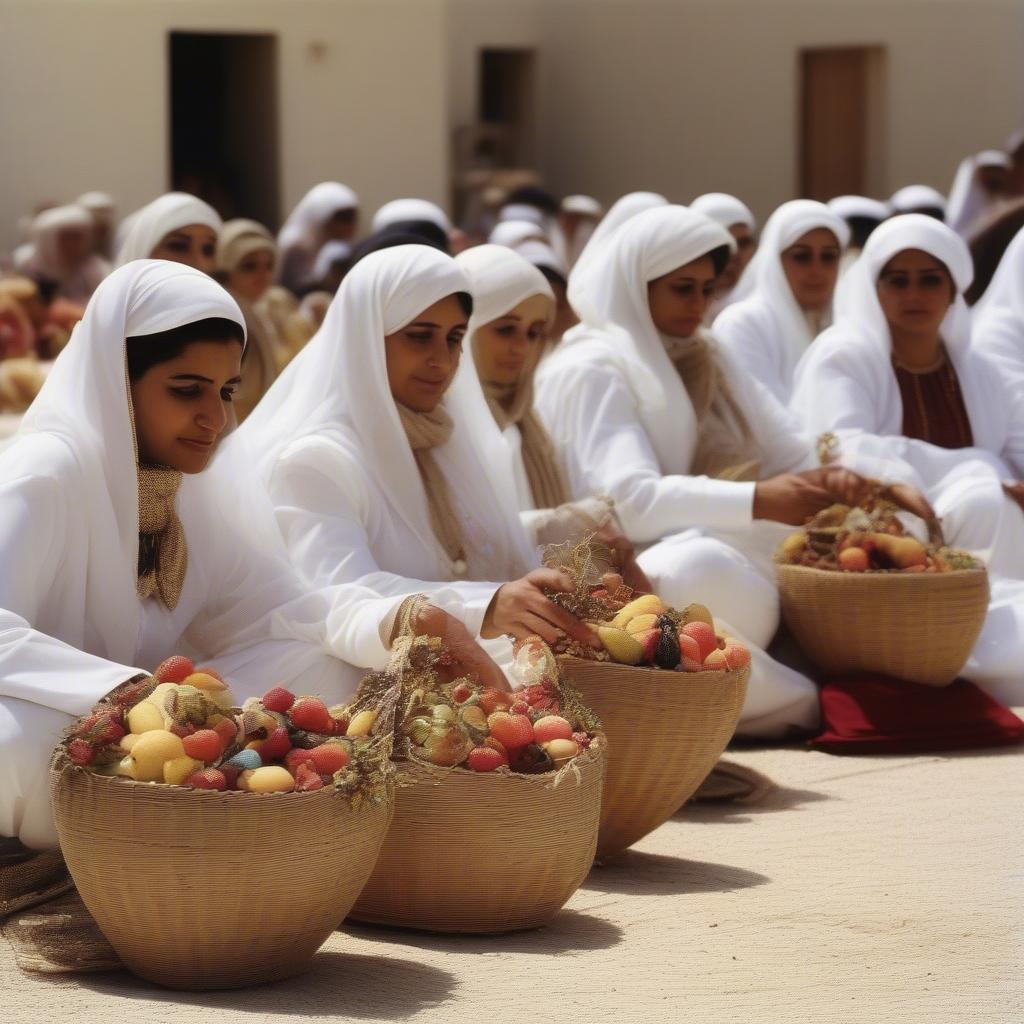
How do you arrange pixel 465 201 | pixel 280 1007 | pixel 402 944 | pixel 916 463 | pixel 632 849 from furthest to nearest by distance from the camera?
pixel 465 201
pixel 916 463
pixel 632 849
pixel 402 944
pixel 280 1007

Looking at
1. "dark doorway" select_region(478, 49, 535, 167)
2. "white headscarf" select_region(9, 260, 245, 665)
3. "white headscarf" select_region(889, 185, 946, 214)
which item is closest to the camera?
"white headscarf" select_region(9, 260, 245, 665)

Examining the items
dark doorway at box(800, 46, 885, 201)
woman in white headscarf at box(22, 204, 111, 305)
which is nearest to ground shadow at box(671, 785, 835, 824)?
woman in white headscarf at box(22, 204, 111, 305)

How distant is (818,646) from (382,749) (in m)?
2.79

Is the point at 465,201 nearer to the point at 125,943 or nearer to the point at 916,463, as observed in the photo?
the point at 916,463

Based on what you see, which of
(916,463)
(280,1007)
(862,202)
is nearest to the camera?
(280,1007)

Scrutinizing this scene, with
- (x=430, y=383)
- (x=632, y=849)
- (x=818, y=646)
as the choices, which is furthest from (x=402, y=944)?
(x=818, y=646)

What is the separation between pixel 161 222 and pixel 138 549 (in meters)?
4.45

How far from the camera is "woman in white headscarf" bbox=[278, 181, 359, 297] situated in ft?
51.7

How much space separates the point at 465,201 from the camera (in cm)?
2114

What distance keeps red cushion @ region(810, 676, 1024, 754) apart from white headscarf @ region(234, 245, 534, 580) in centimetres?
138

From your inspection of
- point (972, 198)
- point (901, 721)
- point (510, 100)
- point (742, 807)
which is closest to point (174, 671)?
point (742, 807)

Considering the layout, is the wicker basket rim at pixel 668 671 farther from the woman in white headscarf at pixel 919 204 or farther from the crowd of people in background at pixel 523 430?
the woman in white headscarf at pixel 919 204

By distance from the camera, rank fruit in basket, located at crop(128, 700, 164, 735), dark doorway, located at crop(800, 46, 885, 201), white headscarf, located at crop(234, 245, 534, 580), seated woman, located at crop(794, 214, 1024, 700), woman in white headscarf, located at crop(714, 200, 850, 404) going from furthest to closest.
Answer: dark doorway, located at crop(800, 46, 885, 201), woman in white headscarf, located at crop(714, 200, 850, 404), seated woman, located at crop(794, 214, 1024, 700), white headscarf, located at crop(234, 245, 534, 580), fruit in basket, located at crop(128, 700, 164, 735)

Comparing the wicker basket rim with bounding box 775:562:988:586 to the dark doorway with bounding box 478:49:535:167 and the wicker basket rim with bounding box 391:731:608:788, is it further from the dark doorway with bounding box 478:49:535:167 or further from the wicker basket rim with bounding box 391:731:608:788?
the dark doorway with bounding box 478:49:535:167
